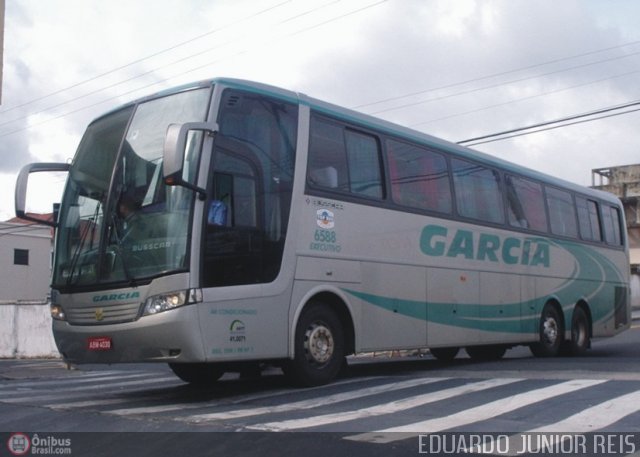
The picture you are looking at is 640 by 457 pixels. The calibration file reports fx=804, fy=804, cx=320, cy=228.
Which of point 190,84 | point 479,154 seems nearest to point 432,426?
point 190,84

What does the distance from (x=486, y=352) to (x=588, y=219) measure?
4.35 metres

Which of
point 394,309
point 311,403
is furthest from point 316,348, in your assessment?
point 394,309

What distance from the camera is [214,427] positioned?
7.46 metres

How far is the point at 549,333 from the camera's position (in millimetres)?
16781

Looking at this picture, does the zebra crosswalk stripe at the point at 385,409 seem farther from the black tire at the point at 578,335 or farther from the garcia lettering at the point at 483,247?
the black tire at the point at 578,335

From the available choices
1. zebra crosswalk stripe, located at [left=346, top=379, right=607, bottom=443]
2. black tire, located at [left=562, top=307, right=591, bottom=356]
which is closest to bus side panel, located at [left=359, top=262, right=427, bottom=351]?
zebra crosswalk stripe, located at [left=346, top=379, right=607, bottom=443]

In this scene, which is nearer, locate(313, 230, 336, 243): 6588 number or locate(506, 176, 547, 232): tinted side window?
locate(313, 230, 336, 243): 6588 number

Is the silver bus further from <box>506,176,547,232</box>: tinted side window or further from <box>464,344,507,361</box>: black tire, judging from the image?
<box>464,344,507,361</box>: black tire

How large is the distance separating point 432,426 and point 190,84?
5059 mm

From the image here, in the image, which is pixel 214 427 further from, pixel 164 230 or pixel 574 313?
pixel 574 313

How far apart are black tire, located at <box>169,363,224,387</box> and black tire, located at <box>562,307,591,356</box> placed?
891cm

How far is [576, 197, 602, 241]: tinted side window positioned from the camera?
18500 mm

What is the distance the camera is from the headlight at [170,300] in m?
8.73

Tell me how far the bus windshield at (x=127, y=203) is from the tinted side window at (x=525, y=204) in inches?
318
